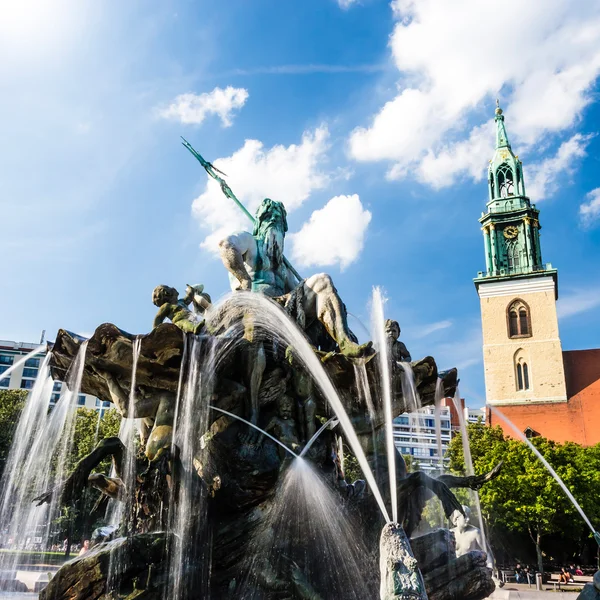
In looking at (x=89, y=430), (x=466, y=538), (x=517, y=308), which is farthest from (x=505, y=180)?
(x=466, y=538)

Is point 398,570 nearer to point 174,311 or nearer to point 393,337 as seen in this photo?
point 393,337

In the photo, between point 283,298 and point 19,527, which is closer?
point 283,298

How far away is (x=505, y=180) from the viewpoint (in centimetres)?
7538

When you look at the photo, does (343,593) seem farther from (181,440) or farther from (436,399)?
(436,399)

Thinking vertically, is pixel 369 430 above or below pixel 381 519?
above

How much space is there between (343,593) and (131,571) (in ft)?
7.73

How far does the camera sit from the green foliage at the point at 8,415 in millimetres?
28833

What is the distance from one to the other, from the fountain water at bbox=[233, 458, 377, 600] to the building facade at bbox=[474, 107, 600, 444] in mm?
57623

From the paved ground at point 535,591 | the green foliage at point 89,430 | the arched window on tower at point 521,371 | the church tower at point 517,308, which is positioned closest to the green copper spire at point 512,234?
the church tower at point 517,308

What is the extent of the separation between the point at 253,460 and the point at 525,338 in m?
65.1

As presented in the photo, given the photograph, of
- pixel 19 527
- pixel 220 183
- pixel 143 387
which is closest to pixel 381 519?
pixel 143 387

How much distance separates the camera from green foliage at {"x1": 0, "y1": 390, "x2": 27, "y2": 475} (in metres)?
28.8

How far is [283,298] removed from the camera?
9234mm

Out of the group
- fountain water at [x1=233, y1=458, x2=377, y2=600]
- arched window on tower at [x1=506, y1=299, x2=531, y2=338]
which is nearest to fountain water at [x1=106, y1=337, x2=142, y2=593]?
fountain water at [x1=233, y1=458, x2=377, y2=600]
